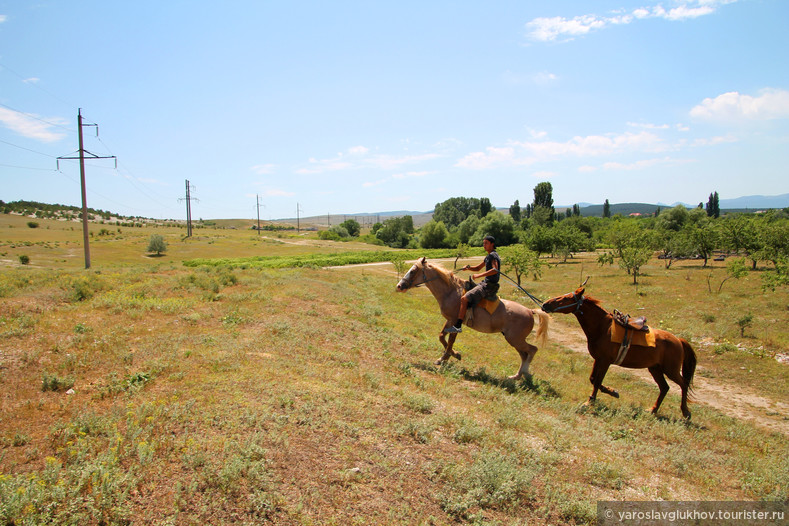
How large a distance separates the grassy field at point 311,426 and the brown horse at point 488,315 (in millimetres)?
917

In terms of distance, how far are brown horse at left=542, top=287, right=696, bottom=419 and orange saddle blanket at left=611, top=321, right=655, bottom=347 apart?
108 mm

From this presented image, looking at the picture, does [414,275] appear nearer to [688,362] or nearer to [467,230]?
[688,362]

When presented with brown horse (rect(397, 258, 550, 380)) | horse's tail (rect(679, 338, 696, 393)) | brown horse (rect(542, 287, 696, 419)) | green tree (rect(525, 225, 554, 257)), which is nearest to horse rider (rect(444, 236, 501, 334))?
brown horse (rect(397, 258, 550, 380))

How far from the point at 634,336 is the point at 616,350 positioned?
0.55 metres

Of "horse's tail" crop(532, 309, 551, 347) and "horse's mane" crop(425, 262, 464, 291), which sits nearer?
"horse's tail" crop(532, 309, 551, 347)

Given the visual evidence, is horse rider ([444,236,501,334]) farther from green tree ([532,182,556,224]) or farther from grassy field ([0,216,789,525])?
green tree ([532,182,556,224])

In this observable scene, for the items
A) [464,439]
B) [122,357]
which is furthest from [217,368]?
[464,439]

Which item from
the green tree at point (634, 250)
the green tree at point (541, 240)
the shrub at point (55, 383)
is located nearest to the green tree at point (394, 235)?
the green tree at point (541, 240)

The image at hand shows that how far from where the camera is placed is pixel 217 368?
25.5ft

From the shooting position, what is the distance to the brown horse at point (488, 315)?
10.5 metres

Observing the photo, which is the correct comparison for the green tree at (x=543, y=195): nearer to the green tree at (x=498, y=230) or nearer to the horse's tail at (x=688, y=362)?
the green tree at (x=498, y=230)

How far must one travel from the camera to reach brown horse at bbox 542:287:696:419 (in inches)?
371

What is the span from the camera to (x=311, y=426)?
19.2 ft

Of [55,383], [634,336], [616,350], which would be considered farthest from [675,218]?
[55,383]
